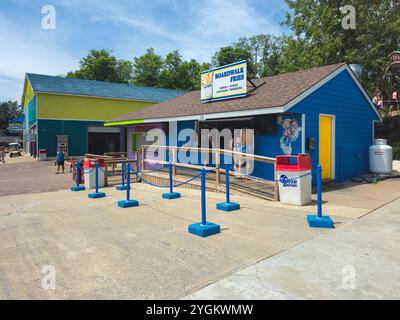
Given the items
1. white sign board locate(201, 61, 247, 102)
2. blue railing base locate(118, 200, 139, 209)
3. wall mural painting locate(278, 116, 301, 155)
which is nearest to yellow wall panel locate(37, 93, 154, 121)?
white sign board locate(201, 61, 247, 102)

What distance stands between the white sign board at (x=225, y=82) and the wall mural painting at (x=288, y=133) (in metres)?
2.72

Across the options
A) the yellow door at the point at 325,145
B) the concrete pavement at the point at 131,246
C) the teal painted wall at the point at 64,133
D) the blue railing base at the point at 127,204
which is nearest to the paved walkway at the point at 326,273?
the concrete pavement at the point at 131,246

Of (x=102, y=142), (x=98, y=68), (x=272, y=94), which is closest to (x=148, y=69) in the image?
(x=98, y=68)

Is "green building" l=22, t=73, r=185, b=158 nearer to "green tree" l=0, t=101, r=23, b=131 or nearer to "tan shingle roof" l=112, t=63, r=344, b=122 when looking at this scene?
"tan shingle roof" l=112, t=63, r=344, b=122

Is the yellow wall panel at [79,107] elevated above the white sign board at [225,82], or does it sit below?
above

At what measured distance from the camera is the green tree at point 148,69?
57625 millimetres

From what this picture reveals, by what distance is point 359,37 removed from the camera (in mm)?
24219

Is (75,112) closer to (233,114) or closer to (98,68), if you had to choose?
(233,114)

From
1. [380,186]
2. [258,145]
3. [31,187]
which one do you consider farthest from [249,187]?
[31,187]

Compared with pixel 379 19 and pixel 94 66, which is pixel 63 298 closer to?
pixel 379 19

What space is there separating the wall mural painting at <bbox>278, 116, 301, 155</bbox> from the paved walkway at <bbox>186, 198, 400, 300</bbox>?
16.0 ft

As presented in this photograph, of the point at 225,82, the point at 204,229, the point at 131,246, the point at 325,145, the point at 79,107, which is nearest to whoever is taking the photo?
the point at 131,246

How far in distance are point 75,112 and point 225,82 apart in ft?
65.4

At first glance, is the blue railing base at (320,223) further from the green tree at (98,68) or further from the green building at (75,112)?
the green tree at (98,68)
